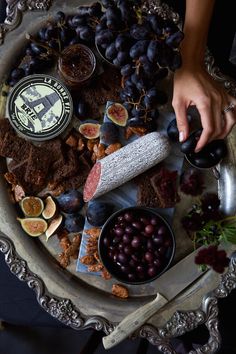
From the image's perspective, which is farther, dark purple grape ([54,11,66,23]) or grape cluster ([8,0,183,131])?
dark purple grape ([54,11,66,23])

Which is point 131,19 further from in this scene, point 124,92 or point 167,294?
point 167,294

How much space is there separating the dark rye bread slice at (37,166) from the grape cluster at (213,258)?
0.43 m

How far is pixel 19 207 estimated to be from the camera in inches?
53.8

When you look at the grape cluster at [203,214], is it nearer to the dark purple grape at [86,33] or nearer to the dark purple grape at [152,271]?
the dark purple grape at [152,271]

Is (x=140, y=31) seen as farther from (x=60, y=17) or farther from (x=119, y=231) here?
(x=119, y=231)

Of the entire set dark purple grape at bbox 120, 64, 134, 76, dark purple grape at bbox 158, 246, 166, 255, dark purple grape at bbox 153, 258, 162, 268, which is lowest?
dark purple grape at bbox 153, 258, 162, 268

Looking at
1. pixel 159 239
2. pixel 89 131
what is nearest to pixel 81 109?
pixel 89 131

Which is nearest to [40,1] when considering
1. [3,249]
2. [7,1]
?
[7,1]

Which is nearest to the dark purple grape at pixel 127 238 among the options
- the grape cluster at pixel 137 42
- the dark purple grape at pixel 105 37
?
the grape cluster at pixel 137 42

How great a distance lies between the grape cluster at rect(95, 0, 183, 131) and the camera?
1.14 metres

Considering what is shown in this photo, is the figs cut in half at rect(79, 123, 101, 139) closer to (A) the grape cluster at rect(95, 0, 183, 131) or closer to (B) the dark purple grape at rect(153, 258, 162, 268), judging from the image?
(A) the grape cluster at rect(95, 0, 183, 131)

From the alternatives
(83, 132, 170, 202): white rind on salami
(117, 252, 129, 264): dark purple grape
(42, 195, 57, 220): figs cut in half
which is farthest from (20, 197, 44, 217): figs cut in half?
(117, 252, 129, 264): dark purple grape

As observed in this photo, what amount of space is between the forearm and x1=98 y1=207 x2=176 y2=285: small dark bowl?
38 centimetres

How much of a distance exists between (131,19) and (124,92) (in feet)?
0.62
